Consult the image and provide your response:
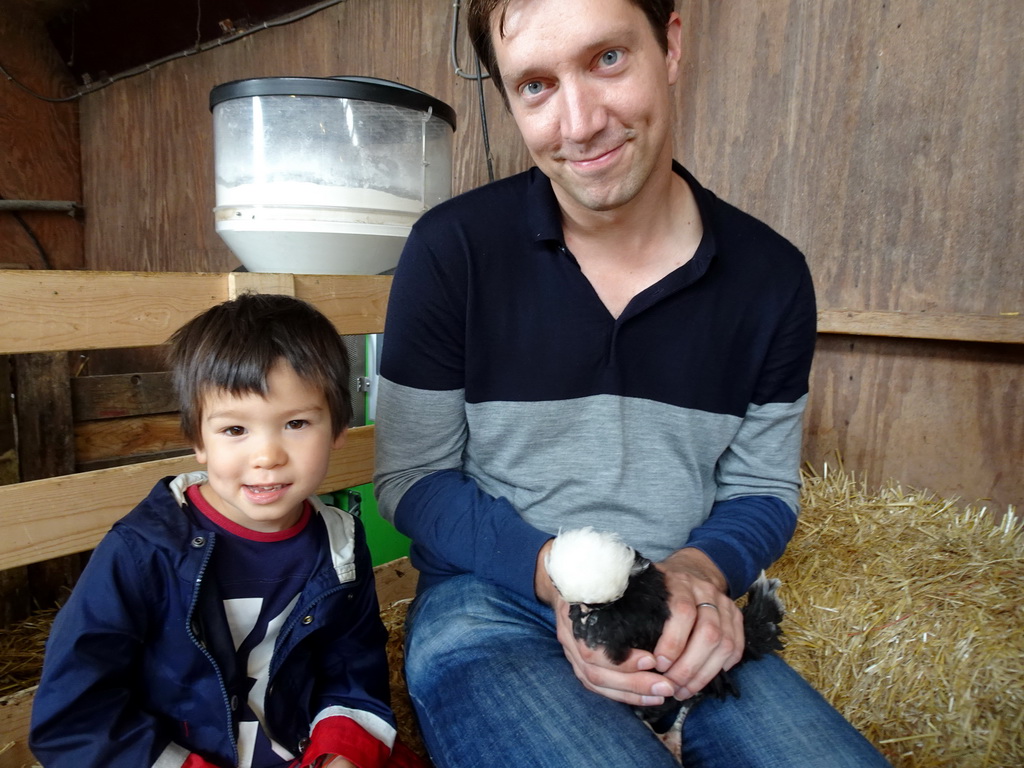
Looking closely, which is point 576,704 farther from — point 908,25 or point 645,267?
point 908,25

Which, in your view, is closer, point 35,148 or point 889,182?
point 889,182

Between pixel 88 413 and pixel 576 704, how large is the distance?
1.89 m

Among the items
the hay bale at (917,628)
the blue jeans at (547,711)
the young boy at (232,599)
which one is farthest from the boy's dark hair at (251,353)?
the hay bale at (917,628)

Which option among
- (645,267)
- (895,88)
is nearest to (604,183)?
(645,267)

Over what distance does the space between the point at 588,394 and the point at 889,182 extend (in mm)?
1235

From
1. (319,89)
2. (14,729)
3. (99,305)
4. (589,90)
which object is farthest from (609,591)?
(319,89)

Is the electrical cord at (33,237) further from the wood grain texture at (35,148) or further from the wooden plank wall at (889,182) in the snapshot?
the wooden plank wall at (889,182)

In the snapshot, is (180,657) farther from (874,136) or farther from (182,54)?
(182,54)

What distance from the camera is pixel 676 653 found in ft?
2.99

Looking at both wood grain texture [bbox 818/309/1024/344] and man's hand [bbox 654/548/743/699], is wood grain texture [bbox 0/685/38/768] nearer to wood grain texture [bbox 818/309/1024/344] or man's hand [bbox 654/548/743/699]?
man's hand [bbox 654/548/743/699]

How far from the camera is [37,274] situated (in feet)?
4.02

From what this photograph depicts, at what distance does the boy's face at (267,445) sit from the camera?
37.0 inches

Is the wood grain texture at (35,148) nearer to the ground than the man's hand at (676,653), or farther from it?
farther from it

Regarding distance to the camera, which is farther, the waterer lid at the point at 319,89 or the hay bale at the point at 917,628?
the waterer lid at the point at 319,89
